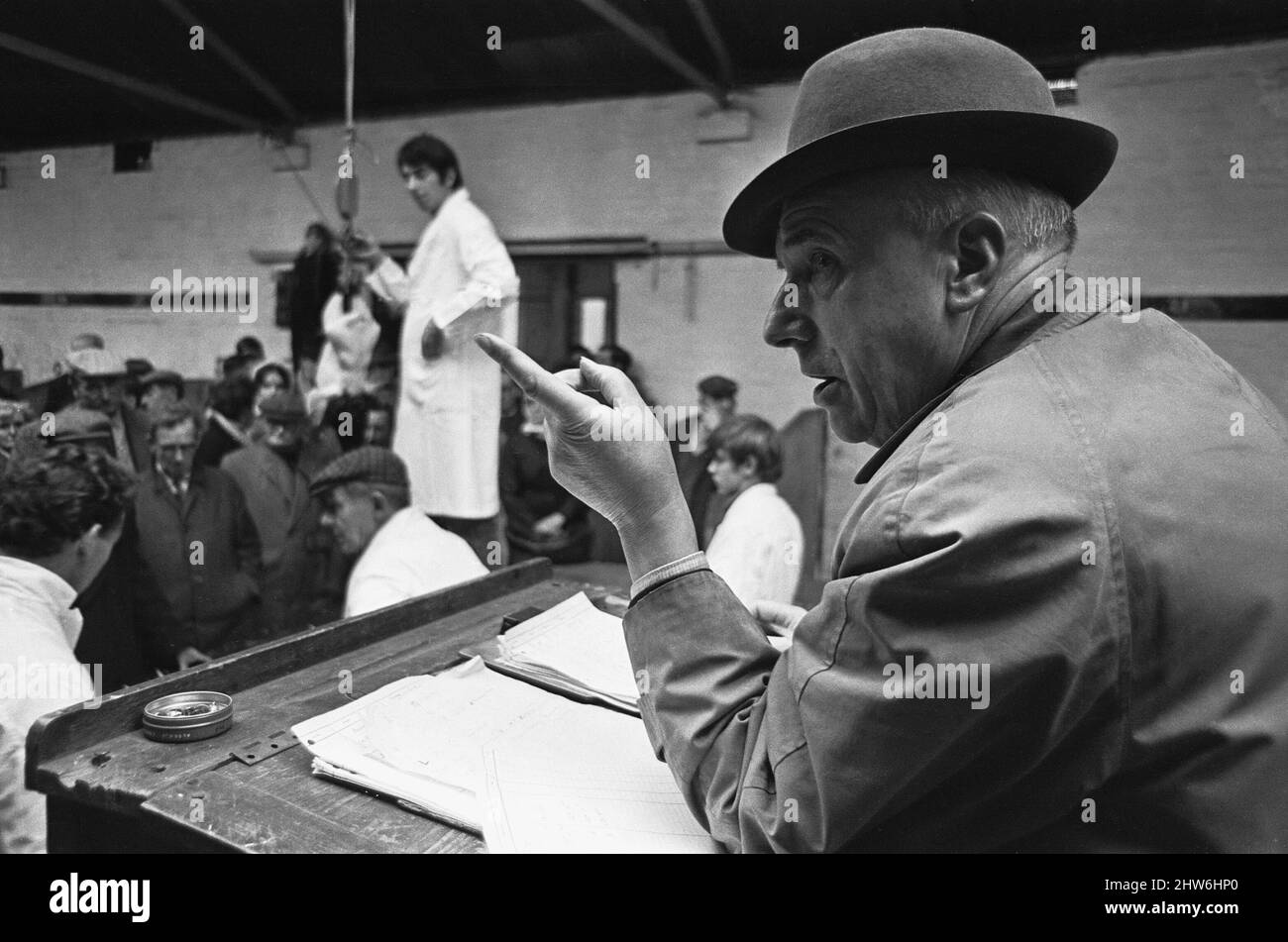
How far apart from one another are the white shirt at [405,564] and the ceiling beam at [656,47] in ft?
11.1

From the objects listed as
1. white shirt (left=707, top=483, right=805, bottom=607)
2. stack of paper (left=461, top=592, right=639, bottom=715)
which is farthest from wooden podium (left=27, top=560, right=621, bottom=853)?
white shirt (left=707, top=483, right=805, bottom=607)

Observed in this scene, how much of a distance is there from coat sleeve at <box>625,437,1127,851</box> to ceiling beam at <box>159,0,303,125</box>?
4.48 metres

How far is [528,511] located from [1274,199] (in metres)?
4.95

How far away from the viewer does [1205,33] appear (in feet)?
16.8

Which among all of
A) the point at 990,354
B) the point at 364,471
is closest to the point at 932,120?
the point at 990,354

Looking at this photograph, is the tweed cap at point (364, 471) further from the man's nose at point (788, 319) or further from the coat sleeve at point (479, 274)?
the man's nose at point (788, 319)

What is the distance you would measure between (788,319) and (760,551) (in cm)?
227

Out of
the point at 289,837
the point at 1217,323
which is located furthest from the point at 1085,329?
the point at 1217,323

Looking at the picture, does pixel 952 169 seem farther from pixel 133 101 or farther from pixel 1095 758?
pixel 133 101

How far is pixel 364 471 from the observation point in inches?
116

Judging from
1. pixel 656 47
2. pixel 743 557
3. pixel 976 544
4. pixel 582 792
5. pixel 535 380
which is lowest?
pixel 743 557

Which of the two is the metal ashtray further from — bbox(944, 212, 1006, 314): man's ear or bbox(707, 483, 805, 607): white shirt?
bbox(707, 483, 805, 607): white shirt

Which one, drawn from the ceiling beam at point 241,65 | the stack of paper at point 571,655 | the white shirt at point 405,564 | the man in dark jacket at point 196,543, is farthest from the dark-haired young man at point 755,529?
the ceiling beam at point 241,65

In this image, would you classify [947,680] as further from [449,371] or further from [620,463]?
[449,371]
